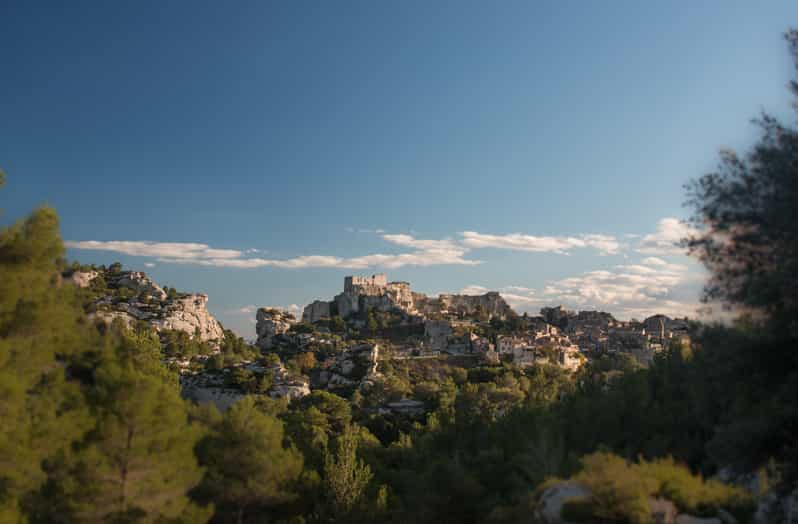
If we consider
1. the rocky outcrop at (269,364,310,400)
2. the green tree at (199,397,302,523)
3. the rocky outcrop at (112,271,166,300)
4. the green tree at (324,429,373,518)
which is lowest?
the rocky outcrop at (269,364,310,400)

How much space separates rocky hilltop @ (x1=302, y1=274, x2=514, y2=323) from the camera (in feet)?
407

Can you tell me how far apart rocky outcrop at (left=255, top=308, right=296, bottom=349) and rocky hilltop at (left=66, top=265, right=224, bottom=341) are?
9099 mm

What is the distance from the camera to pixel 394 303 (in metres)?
124

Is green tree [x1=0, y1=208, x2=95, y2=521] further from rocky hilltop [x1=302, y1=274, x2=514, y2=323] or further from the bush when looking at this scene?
rocky hilltop [x1=302, y1=274, x2=514, y2=323]

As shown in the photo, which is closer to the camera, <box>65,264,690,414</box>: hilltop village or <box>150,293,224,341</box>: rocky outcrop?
<box>65,264,690,414</box>: hilltop village

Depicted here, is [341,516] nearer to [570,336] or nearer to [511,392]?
[511,392]

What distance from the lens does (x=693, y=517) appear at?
32.3 feet

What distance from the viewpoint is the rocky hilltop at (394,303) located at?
124 m

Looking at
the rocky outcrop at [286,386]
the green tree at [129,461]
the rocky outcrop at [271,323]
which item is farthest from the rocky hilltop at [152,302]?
the green tree at [129,461]

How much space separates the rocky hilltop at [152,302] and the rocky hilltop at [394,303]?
35486 mm

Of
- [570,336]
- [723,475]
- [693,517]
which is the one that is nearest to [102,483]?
[693,517]

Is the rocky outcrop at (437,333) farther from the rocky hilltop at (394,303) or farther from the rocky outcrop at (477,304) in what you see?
the rocky outcrop at (477,304)

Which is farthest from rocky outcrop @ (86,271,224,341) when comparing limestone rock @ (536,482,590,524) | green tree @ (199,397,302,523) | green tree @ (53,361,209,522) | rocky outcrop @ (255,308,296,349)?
limestone rock @ (536,482,590,524)

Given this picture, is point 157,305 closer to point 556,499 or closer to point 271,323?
point 271,323
